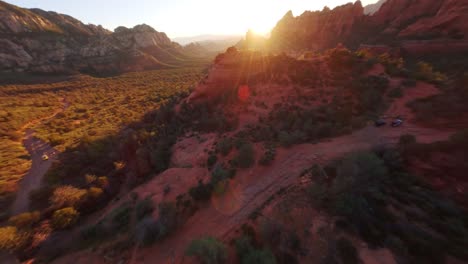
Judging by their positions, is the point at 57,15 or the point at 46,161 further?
the point at 57,15

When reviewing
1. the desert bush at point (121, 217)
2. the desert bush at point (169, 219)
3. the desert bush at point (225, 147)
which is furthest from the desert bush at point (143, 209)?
the desert bush at point (225, 147)

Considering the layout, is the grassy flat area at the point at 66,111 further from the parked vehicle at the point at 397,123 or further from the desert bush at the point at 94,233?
the parked vehicle at the point at 397,123

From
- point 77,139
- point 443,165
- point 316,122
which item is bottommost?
point 77,139

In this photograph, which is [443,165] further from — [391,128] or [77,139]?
[77,139]

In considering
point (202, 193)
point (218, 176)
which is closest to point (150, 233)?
point (202, 193)

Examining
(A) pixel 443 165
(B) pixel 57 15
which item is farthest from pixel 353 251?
(B) pixel 57 15
